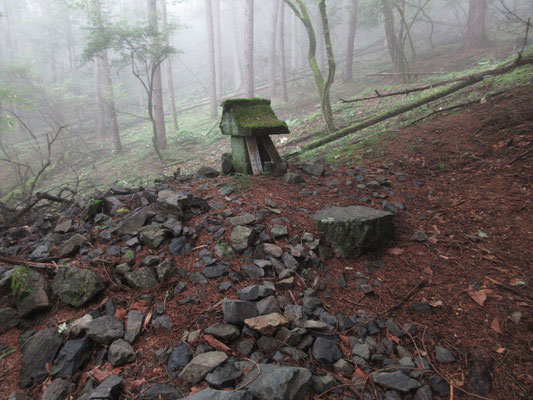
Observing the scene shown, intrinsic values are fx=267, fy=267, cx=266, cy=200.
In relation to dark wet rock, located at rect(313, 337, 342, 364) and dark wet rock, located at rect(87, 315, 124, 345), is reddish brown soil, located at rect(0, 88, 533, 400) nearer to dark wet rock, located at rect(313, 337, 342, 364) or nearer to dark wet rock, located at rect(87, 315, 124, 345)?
dark wet rock, located at rect(87, 315, 124, 345)

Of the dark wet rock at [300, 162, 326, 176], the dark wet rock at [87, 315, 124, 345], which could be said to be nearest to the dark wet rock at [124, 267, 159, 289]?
the dark wet rock at [87, 315, 124, 345]

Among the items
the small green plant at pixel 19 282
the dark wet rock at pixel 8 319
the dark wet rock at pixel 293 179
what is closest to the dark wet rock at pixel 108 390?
the dark wet rock at pixel 8 319

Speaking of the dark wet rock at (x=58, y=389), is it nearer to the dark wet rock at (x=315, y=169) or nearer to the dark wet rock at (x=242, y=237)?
the dark wet rock at (x=242, y=237)

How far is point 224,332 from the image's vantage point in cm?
187

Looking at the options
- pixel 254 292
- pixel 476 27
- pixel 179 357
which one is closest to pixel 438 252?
pixel 254 292

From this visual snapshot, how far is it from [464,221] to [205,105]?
77.2 ft

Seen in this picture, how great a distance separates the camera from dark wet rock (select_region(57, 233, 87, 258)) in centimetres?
270

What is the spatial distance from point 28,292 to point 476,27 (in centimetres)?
2018

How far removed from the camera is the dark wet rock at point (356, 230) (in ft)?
9.08

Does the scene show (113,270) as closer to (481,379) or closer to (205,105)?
(481,379)

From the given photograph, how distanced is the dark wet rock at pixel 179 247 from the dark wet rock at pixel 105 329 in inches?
30.7

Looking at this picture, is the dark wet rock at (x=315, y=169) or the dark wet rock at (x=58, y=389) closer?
the dark wet rock at (x=58, y=389)

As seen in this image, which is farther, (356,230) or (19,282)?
(356,230)

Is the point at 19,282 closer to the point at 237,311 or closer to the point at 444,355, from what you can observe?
the point at 237,311
